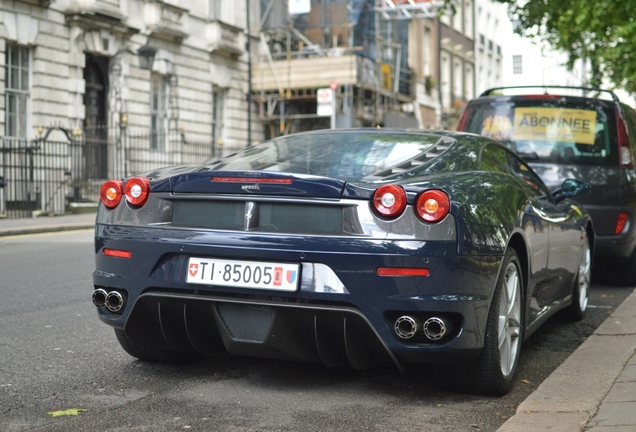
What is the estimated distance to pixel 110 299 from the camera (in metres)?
4.71

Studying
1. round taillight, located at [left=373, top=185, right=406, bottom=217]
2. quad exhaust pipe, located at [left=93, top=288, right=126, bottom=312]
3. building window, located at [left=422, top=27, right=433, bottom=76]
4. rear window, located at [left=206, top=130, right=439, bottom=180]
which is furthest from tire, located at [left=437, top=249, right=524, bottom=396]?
building window, located at [left=422, top=27, right=433, bottom=76]

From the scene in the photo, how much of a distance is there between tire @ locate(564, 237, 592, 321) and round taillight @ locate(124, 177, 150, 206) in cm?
334

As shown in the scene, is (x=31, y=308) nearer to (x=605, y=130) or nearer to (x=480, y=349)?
(x=480, y=349)

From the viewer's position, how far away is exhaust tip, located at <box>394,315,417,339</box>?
4238mm

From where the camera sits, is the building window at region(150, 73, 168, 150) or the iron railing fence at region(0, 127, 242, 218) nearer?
the iron railing fence at region(0, 127, 242, 218)

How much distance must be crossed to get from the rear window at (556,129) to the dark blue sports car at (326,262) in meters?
4.43

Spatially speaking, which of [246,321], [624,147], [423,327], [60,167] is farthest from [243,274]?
[60,167]

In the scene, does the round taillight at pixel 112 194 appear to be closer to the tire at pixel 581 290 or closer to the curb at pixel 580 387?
the curb at pixel 580 387

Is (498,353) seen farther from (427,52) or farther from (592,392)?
(427,52)

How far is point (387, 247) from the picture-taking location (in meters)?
4.21

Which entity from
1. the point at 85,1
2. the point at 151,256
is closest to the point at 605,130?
the point at 151,256

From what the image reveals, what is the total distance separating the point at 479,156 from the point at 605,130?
14.2 ft

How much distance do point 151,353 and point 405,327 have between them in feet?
5.17

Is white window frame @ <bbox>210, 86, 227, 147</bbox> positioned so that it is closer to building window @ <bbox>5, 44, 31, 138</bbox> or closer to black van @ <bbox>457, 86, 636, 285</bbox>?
building window @ <bbox>5, 44, 31, 138</bbox>
